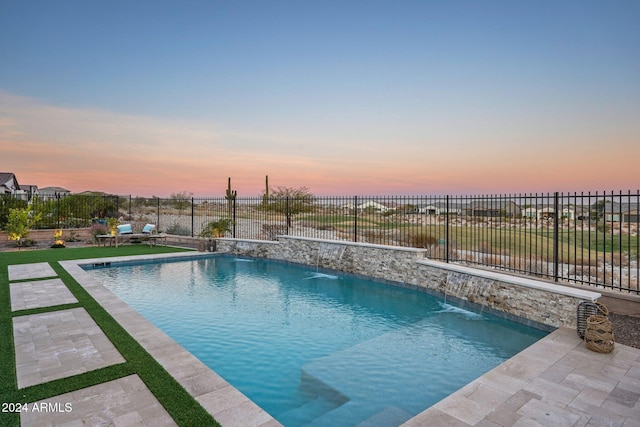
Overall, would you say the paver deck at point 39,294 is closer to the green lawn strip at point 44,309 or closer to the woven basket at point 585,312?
the green lawn strip at point 44,309

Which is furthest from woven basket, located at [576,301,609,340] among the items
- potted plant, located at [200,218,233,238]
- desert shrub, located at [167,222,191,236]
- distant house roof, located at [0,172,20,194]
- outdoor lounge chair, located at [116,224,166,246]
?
distant house roof, located at [0,172,20,194]

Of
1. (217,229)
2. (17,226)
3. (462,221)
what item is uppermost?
(462,221)

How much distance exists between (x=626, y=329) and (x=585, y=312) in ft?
2.97

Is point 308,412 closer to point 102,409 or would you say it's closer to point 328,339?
point 102,409

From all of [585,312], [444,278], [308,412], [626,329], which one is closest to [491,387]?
[308,412]

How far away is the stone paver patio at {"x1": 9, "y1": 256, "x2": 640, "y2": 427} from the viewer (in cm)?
285

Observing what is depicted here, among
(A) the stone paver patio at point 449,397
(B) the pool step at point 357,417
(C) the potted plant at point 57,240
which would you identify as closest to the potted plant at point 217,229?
(C) the potted plant at point 57,240

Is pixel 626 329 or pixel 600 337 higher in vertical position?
pixel 600 337

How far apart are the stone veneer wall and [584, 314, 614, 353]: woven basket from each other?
0.78m

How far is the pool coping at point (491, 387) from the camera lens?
9.56ft

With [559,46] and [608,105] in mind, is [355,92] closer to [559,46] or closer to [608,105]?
[559,46]

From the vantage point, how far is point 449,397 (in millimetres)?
3312

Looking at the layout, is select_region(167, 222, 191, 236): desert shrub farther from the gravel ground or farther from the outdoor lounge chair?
A: the gravel ground

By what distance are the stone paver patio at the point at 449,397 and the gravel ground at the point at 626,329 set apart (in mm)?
323
